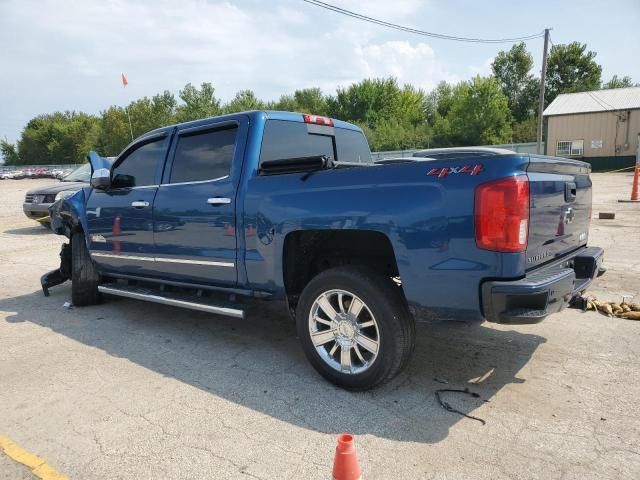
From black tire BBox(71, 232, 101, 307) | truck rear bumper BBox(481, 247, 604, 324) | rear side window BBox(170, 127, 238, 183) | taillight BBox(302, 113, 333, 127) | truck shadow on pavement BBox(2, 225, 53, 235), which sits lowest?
truck shadow on pavement BBox(2, 225, 53, 235)

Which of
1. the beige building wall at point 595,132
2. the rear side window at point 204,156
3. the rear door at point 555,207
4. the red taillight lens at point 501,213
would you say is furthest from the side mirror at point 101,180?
the beige building wall at point 595,132

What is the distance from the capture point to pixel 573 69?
2530 inches

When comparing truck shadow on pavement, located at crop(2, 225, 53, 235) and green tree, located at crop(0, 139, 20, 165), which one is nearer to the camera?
truck shadow on pavement, located at crop(2, 225, 53, 235)

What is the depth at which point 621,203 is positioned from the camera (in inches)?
543

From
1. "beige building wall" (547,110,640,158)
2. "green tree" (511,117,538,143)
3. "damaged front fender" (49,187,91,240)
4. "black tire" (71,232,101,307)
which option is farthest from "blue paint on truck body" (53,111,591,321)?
"green tree" (511,117,538,143)

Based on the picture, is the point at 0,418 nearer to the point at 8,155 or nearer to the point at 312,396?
the point at 312,396

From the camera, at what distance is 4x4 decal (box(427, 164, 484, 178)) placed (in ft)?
8.94

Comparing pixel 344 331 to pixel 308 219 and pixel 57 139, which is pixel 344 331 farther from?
pixel 57 139

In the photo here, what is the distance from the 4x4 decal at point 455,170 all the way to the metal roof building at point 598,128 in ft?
130

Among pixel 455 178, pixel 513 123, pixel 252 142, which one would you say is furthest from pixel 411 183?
pixel 513 123

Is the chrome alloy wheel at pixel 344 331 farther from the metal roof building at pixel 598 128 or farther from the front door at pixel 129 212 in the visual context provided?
the metal roof building at pixel 598 128

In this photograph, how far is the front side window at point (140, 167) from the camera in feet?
15.6

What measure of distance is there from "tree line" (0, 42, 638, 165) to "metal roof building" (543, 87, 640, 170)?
1132 centimetres

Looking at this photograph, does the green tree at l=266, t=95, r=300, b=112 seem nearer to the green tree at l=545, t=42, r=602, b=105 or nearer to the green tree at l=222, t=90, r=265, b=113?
the green tree at l=222, t=90, r=265, b=113
